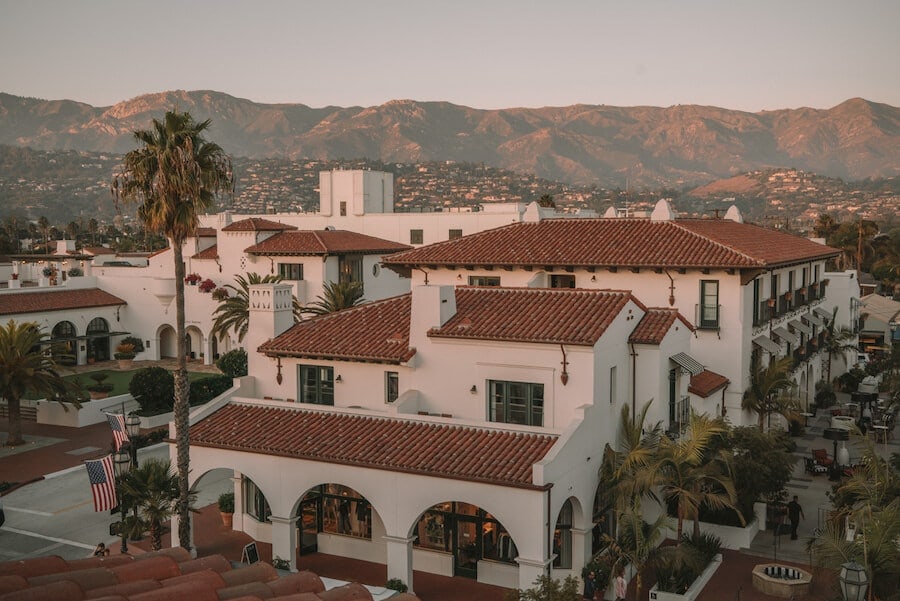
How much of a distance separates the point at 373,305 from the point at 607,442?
932 centimetres

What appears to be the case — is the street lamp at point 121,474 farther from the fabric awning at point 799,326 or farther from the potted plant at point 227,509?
the fabric awning at point 799,326

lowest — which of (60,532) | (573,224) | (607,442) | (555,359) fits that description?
(60,532)

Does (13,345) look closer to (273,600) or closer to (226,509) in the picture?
(226,509)

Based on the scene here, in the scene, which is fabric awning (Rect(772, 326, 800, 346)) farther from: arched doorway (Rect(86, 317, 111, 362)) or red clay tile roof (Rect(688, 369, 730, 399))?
arched doorway (Rect(86, 317, 111, 362))

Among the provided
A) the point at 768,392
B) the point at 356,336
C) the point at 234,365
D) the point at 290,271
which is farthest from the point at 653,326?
the point at 290,271

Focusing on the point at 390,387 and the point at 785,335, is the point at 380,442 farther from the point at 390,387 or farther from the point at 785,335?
the point at 785,335

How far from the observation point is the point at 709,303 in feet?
104

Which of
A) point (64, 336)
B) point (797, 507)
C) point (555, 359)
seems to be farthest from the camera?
point (64, 336)

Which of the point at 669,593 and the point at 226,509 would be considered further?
the point at 226,509

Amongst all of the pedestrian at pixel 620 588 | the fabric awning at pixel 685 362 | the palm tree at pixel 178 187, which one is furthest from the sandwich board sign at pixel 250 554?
the fabric awning at pixel 685 362

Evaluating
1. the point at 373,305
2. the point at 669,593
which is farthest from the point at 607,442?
the point at 373,305

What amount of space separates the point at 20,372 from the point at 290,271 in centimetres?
2051

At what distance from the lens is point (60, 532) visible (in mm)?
26031

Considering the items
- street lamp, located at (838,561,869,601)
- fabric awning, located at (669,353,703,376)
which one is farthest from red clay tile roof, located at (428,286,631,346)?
street lamp, located at (838,561,869,601)
